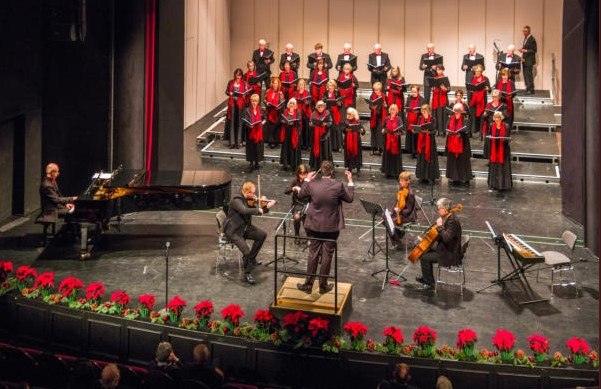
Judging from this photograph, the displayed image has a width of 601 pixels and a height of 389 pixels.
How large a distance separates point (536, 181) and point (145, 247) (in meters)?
6.53

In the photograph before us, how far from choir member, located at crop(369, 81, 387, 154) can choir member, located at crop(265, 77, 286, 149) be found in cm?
150

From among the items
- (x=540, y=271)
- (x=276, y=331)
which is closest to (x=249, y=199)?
(x=276, y=331)

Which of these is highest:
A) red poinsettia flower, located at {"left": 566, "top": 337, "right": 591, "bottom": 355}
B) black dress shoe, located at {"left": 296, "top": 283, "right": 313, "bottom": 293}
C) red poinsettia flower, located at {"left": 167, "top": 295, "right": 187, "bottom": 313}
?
black dress shoe, located at {"left": 296, "top": 283, "right": 313, "bottom": 293}

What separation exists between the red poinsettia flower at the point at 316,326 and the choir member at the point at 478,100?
334 inches

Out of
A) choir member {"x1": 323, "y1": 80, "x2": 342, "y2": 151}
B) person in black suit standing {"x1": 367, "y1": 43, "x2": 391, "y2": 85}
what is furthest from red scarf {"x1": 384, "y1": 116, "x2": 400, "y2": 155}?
person in black suit standing {"x1": 367, "y1": 43, "x2": 391, "y2": 85}

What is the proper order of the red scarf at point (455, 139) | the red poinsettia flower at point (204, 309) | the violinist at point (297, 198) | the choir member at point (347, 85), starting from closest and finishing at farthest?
1. the red poinsettia flower at point (204, 309)
2. the violinist at point (297, 198)
3. the red scarf at point (455, 139)
4. the choir member at point (347, 85)

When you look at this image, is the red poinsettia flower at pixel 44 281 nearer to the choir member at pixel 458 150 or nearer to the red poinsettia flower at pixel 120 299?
the red poinsettia flower at pixel 120 299

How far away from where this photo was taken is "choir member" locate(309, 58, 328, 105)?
16.2 meters

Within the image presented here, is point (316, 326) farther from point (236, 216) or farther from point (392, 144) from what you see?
point (392, 144)

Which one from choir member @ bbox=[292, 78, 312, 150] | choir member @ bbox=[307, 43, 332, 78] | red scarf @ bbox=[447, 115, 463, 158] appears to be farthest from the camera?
choir member @ bbox=[307, 43, 332, 78]

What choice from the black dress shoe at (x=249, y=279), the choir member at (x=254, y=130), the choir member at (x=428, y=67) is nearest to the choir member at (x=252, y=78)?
the choir member at (x=254, y=130)

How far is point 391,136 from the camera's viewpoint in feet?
47.8

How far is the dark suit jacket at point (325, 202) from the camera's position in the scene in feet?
29.8

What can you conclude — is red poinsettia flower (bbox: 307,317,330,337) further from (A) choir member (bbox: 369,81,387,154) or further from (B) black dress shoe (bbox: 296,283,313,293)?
(A) choir member (bbox: 369,81,387,154)
